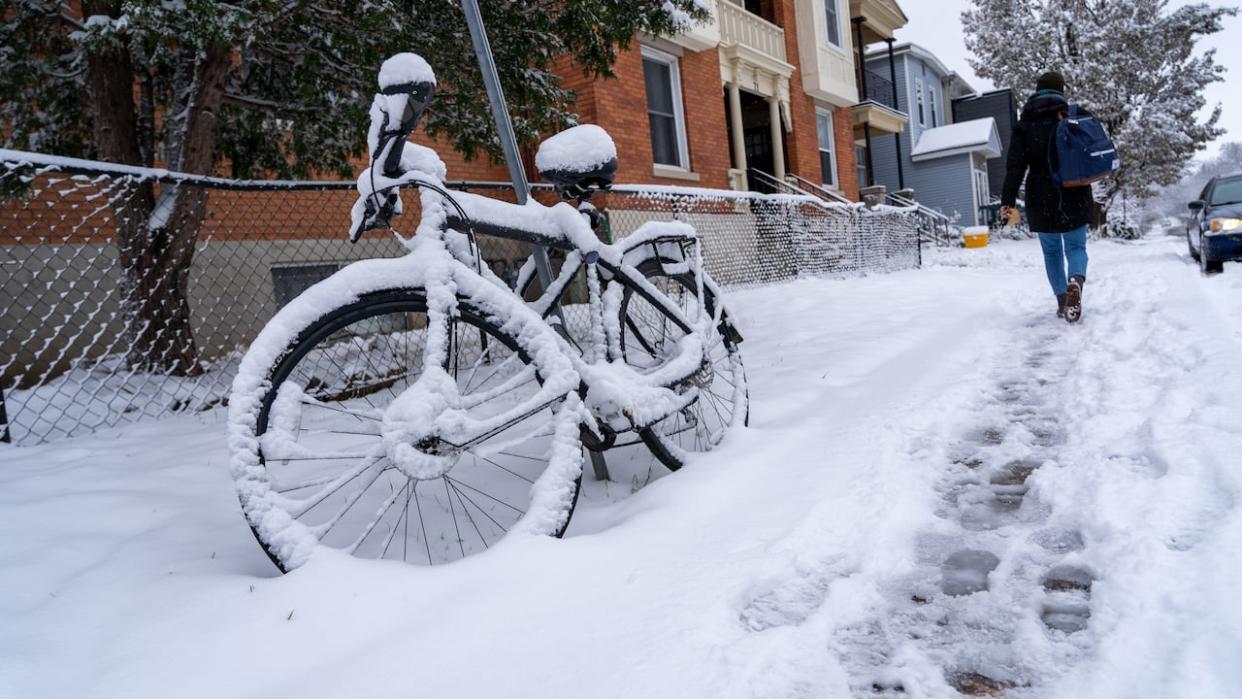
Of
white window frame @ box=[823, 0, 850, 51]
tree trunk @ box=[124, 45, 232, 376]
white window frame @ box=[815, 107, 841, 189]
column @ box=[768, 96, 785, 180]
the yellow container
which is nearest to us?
tree trunk @ box=[124, 45, 232, 376]

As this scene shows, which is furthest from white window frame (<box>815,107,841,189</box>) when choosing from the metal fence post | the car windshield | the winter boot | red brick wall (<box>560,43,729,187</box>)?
the metal fence post

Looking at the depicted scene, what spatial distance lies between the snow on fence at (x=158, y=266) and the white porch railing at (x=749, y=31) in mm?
4576

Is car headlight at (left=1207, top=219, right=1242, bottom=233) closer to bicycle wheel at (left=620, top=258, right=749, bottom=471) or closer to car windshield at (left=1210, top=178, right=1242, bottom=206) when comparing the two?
car windshield at (left=1210, top=178, right=1242, bottom=206)

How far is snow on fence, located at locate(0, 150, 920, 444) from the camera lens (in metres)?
3.93

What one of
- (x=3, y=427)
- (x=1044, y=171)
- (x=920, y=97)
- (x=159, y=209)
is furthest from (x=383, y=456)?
(x=920, y=97)

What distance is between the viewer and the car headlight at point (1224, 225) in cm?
826

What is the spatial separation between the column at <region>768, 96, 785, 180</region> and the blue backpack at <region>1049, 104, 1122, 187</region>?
10.4 m

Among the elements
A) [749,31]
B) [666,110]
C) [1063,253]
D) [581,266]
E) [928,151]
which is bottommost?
[1063,253]

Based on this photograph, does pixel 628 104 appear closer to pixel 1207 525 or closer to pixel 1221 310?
pixel 1221 310

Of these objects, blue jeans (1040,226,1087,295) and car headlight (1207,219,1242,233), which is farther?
car headlight (1207,219,1242,233)

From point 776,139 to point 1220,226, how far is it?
8704 mm

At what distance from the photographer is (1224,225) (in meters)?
8.31

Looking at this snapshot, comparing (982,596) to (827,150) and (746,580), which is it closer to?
(746,580)

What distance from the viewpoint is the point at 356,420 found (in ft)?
7.60
